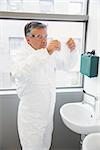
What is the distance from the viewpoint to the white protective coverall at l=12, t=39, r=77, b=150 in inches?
75.1

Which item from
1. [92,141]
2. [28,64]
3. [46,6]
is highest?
[46,6]

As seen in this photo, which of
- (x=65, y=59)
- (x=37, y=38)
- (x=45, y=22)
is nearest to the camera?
(x=37, y=38)

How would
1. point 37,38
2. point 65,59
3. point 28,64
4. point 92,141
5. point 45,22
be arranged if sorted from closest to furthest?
point 92,141
point 28,64
point 37,38
point 65,59
point 45,22

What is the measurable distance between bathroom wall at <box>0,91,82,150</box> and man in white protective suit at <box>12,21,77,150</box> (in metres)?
0.34

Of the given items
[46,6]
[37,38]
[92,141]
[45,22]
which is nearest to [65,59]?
[37,38]

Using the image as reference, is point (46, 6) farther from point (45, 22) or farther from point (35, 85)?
point (35, 85)

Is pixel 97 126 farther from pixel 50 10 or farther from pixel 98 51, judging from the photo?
pixel 50 10

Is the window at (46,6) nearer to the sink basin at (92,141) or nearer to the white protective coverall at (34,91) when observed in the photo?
the white protective coverall at (34,91)

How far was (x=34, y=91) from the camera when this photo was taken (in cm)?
198

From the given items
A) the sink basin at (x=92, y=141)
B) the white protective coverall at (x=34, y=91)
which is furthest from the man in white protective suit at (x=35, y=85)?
the sink basin at (x=92, y=141)

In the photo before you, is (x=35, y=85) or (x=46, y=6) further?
(x=46, y=6)

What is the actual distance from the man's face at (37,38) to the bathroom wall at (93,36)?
53 centimetres

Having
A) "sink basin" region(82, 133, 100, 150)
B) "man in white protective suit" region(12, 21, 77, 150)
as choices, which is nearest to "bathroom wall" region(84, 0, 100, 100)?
"man in white protective suit" region(12, 21, 77, 150)

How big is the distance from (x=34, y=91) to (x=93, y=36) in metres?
0.84
